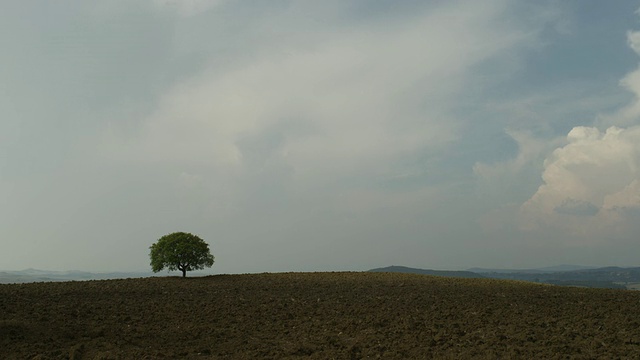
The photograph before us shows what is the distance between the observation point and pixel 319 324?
73.0ft

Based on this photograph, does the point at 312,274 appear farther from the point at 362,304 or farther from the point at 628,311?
the point at 628,311

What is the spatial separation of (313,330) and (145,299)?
14.7 meters

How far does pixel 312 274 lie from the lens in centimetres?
4975

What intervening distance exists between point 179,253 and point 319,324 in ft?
92.4

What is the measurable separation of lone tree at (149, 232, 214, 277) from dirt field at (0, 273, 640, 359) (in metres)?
12.1

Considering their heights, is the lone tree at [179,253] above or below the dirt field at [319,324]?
above

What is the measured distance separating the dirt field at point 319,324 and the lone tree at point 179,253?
12.1m

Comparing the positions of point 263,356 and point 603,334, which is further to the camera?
point 603,334

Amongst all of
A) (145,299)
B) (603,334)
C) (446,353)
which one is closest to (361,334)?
(446,353)

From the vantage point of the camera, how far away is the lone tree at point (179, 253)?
4653 centimetres

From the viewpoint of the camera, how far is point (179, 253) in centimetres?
4653

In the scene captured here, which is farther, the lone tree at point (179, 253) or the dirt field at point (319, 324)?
the lone tree at point (179, 253)

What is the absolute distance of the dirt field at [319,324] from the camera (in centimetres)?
1723

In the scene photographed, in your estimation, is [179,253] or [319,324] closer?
[319,324]
